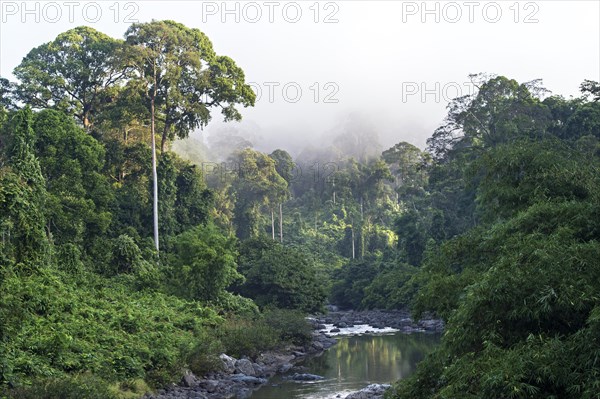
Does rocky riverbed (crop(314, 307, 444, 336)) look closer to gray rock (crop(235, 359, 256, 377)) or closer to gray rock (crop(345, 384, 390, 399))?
gray rock (crop(235, 359, 256, 377))

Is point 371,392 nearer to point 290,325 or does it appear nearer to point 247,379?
point 247,379

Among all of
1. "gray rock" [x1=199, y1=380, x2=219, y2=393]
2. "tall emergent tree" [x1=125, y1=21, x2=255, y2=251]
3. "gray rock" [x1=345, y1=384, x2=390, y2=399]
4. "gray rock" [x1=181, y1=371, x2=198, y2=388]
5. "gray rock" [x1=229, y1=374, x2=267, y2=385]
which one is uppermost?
"tall emergent tree" [x1=125, y1=21, x2=255, y2=251]

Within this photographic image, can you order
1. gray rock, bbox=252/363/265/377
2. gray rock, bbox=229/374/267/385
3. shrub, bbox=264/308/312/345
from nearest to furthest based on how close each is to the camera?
1. gray rock, bbox=229/374/267/385
2. gray rock, bbox=252/363/265/377
3. shrub, bbox=264/308/312/345

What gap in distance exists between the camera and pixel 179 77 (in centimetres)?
3953

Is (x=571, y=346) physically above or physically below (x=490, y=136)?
below

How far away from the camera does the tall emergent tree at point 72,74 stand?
39.4 meters

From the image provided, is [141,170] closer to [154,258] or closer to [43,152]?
[154,258]

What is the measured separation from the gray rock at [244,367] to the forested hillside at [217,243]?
0.89m

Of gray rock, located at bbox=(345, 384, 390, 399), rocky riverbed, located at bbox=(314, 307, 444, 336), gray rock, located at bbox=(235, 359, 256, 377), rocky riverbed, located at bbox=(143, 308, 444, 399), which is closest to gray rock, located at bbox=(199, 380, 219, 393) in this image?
rocky riverbed, located at bbox=(143, 308, 444, 399)

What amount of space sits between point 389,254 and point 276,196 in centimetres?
1065

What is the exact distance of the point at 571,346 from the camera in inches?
333

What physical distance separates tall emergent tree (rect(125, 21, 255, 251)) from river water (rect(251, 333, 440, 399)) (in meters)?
12.1

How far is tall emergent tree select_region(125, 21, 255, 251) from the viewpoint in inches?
1528

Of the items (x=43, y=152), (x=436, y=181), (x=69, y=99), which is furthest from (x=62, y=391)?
(x=436, y=181)
